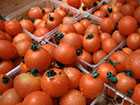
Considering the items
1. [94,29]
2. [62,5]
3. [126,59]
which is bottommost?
[126,59]

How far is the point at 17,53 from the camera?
4.18 ft

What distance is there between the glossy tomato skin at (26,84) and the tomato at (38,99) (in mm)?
43

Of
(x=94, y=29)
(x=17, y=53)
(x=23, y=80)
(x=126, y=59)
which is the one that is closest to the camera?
(x=23, y=80)

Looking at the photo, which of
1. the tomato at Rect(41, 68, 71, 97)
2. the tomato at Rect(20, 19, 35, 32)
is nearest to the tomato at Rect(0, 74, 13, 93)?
the tomato at Rect(41, 68, 71, 97)

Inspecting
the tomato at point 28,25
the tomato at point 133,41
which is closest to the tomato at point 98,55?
the tomato at point 133,41

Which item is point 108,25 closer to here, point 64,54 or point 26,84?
point 64,54

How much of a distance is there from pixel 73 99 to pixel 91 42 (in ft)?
1.32

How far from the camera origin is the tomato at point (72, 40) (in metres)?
1.28

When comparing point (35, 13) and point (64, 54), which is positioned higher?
point (35, 13)

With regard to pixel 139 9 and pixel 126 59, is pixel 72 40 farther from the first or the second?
pixel 139 9

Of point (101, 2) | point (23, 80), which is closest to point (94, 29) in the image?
point (101, 2)

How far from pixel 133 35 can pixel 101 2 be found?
51 centimetres

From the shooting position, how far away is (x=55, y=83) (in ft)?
3.14

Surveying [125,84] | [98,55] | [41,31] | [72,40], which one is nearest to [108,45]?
[98,55]
